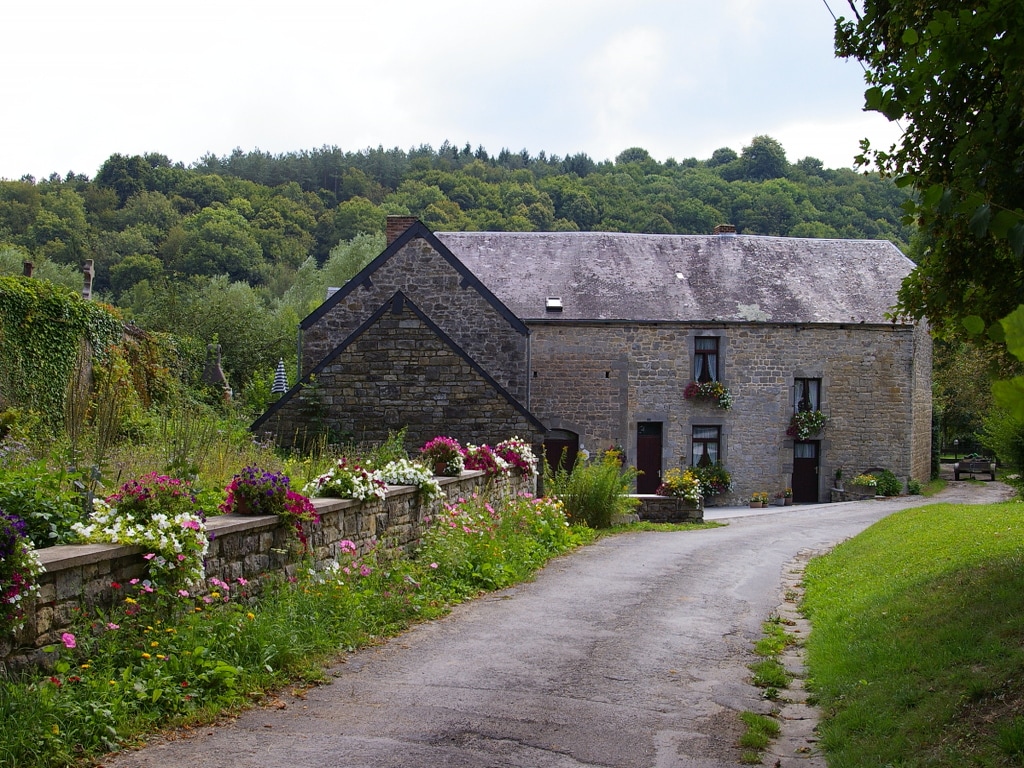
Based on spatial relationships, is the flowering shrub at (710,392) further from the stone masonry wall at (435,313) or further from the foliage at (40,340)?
the foliage at (40,340)

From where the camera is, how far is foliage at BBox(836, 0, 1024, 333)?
397 centimetres

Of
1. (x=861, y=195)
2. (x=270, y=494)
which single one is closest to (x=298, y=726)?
(x=270, y=494)

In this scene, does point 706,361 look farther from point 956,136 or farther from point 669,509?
point 956,136

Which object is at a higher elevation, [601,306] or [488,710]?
[601,306]

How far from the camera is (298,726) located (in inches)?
208

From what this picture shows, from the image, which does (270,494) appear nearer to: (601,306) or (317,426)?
(317,426)

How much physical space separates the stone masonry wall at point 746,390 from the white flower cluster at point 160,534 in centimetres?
2009

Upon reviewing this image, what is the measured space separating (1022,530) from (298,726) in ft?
32.4

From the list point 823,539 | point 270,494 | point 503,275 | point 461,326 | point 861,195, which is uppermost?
point 861,195

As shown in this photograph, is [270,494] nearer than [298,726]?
No

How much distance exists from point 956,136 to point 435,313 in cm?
1713

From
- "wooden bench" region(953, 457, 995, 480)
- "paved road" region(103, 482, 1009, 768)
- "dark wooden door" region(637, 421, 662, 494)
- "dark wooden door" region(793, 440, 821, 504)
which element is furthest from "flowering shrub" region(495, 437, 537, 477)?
"wooden bench" region(953, 457, 995, 480)

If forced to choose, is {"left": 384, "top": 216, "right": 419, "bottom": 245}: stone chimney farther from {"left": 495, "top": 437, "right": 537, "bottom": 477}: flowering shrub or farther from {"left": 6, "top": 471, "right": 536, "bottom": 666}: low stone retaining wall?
{"left": 6, "top": 471, "right": 536, "bottom": 666}: low stone retaining wall

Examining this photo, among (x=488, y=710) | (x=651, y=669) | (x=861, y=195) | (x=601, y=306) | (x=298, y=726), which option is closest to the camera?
(x=298, y=726)
